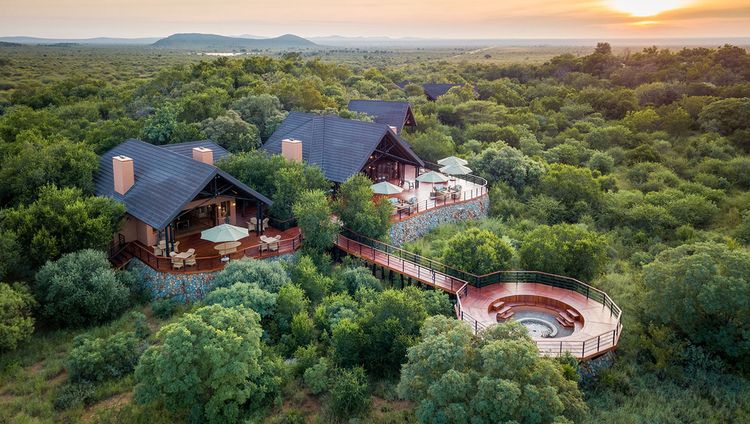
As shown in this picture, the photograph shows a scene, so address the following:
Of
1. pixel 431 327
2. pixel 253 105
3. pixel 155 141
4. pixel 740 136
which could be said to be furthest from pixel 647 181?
pixel 155 141

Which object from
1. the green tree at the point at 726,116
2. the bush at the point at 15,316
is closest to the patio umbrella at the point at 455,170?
the bush at the point at 15,316

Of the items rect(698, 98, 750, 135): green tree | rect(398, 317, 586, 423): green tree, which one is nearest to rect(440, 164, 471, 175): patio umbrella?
rect(398, 317, 586, 423): green tree

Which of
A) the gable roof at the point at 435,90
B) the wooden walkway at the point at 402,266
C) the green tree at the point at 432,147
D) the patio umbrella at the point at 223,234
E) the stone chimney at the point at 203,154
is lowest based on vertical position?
the wooden walkway at the point at 402,266

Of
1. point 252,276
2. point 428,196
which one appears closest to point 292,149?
point 428,196

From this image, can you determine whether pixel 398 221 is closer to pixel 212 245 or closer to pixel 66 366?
pixel 212 245

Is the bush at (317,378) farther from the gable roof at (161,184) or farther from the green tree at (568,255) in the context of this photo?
the green tree at (568,255)

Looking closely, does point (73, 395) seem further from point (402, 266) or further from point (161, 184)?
point (402, 266)
